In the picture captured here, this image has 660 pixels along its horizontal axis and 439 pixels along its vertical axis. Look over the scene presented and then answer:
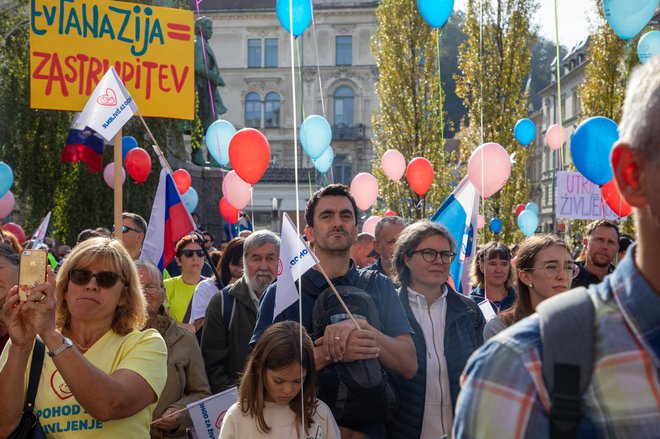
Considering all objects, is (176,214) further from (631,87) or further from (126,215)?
(631,87)

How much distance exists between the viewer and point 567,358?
1.28 m

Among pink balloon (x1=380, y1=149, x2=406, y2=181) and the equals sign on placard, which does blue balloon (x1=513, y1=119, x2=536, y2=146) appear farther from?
the equals sign on placard

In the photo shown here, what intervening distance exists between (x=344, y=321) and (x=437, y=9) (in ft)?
19.0

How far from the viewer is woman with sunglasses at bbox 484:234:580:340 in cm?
418

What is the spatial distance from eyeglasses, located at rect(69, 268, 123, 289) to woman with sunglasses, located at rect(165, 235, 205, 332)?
10.2 feet

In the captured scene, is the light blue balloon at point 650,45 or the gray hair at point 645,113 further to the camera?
the light blue balloon at point 650,45

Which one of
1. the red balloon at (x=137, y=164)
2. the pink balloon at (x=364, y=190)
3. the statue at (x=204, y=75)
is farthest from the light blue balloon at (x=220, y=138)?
the statue at (x=204, y=75)

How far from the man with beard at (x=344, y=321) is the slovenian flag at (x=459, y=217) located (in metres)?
2.70

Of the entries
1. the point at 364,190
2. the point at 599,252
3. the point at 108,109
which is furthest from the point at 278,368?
the point at 364,190

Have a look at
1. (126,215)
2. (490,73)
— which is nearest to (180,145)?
(490,73)

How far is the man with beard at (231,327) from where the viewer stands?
15.9 feet

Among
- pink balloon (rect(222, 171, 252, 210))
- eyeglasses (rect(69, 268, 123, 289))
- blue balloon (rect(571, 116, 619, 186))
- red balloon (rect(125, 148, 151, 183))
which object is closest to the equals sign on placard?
pink balloon (rect(222, 171, 252, 210))

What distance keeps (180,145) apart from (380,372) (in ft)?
48.5

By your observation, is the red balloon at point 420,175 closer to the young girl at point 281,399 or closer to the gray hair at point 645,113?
the young girl at point 281,399
